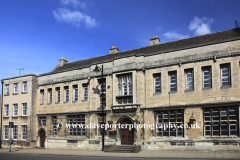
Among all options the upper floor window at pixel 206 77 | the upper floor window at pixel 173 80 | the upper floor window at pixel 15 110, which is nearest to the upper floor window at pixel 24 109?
the upper floor window at pixel 15 110

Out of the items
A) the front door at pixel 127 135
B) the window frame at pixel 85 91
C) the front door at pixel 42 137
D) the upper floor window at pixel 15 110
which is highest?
the window frame at pixel 85 91

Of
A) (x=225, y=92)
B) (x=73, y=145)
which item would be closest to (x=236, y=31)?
(x=225, y=92)

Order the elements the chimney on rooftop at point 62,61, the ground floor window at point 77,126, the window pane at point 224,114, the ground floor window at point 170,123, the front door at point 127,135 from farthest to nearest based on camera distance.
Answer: the chimney on rooftop at point 62,61, the ground floor window at point 77,126, the front door at point 127,135, the ground floor window at point 170,123, the window pane at point 224,114

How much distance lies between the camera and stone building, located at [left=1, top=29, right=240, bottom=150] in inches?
723

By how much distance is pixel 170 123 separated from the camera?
20156 mm

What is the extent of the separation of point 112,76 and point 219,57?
31.4 ft

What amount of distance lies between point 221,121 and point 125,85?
866cm

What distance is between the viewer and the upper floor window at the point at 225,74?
1836cm

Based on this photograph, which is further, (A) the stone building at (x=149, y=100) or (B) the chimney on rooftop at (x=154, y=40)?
(B) the chimney on rooftop at (x=154, y=40)

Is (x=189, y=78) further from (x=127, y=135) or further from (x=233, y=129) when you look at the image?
(x=127, y=135)

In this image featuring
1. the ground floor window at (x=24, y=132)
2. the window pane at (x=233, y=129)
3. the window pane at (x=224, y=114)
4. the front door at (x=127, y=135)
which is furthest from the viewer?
the ground floor window at (x=24, y=132)

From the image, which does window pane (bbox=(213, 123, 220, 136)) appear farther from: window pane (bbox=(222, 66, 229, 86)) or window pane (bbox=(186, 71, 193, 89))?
window pane (bbox=(186, 71, 193, 89))

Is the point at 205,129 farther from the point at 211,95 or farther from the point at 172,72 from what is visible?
the point at 172,72

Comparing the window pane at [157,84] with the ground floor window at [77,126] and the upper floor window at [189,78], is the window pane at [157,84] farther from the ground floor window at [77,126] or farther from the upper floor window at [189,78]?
the ground floor window at [77,126]
